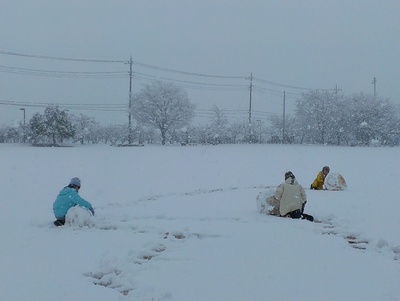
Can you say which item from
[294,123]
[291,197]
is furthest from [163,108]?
[291,197]

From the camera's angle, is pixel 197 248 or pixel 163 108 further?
pixel 163 108

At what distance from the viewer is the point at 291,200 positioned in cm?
1020

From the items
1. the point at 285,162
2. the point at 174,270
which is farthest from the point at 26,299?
the point at 285,162

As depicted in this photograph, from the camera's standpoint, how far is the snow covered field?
17.1 ft

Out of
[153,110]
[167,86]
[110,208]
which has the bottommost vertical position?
[110,208]

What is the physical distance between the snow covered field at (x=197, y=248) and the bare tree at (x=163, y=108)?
1398 inches

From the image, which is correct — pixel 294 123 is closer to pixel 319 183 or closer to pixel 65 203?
pixel 319 183

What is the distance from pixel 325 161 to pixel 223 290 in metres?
25.9

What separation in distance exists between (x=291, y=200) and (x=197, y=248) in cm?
379

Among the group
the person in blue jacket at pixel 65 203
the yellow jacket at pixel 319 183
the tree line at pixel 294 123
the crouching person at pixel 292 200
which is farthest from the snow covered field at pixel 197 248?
the tree line at pixel 294 123

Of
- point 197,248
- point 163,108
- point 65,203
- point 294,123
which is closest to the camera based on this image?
point 197,248

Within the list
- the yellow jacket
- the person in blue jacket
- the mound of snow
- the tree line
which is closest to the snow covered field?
the mound of snow

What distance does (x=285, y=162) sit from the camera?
29.2 metres

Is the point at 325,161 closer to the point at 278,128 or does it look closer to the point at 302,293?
the point at 302,293
